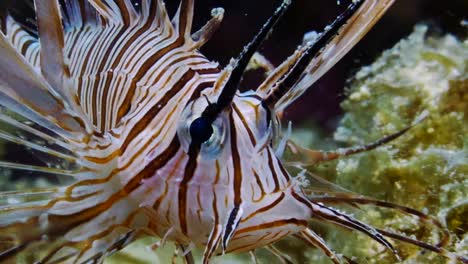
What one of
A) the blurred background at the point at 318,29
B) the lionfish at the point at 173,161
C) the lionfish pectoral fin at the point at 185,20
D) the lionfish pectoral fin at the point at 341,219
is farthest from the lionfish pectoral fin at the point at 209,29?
the blurred background at the point at 318,29

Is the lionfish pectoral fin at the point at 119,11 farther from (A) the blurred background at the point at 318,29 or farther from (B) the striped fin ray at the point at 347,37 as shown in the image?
(A) the blurred background at the point at 318,29

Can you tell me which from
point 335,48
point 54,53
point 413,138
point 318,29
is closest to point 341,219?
point 335,48

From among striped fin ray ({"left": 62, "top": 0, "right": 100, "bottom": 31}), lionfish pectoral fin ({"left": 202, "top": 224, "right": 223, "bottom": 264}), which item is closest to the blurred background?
striped fin ray ({"left": 62, "top": 0, "right": 100, "bottom": 31})

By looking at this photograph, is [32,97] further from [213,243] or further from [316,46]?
[316,46]

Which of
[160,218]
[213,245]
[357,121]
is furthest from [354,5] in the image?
[357,121]

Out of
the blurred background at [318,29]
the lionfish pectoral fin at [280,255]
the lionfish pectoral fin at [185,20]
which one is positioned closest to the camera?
the lionfish pectoral fin at [280,255]

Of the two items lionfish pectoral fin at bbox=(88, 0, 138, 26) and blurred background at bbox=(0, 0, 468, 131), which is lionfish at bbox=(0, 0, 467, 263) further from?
blurred background at bbox=(0, 0, 468, 131)

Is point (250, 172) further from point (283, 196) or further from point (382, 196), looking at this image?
point (382, 196)
